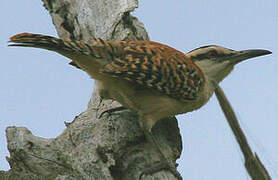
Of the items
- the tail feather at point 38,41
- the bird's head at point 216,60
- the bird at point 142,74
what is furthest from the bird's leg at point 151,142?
the bird's head at point 216,60

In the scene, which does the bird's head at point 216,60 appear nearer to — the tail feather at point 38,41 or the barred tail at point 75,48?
the barred tail at point 75,48

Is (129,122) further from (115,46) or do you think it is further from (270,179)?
(270,179)

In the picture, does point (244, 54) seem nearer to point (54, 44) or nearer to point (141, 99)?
point (141, 99)

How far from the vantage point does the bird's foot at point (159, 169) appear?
3.76 meters

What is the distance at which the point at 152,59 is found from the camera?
4.55 meters

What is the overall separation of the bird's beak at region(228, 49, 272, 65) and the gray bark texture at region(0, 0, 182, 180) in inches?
40.2

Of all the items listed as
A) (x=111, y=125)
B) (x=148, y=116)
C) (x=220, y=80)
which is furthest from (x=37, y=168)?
(x=220, y=80)

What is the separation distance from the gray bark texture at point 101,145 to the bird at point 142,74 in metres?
0.14

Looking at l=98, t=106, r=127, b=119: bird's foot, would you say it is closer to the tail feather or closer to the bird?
the bird

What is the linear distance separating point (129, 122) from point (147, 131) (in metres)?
0.19

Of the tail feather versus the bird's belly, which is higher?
the tail feather

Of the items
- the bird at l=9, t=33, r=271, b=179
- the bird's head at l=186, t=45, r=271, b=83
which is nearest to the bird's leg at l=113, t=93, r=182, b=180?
the bird at l=9, t=33, r=271, b=179

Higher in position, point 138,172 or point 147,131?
point 147,131

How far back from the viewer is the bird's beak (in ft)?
17.0
